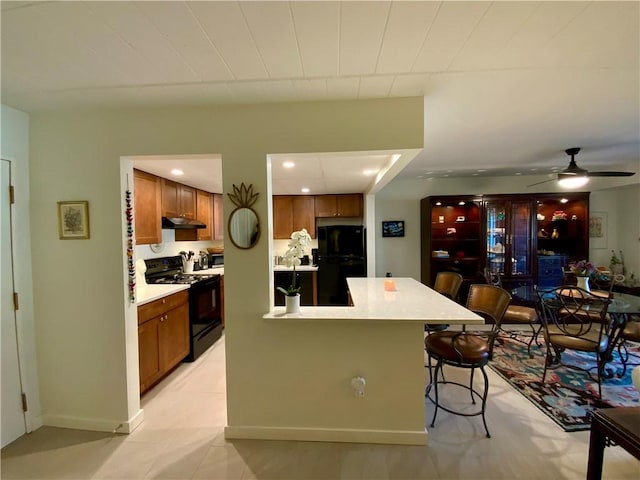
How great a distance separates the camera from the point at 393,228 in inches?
186

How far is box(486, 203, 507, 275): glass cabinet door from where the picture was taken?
13.7 ft

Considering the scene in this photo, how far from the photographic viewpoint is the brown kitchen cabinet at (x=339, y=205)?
4.52m

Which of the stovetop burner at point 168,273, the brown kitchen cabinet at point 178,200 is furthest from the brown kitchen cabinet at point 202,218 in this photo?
the stovetop burner at point 168,273

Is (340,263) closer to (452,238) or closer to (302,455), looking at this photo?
(452,238)

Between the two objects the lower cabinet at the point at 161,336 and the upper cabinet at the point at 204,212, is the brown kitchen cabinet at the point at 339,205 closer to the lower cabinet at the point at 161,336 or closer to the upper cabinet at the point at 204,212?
the upper cabinet at the point at 204,212

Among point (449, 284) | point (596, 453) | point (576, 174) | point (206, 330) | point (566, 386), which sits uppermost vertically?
point (576, 174)

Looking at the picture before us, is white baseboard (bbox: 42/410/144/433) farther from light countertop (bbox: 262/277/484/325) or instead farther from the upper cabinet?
the upper cabinet

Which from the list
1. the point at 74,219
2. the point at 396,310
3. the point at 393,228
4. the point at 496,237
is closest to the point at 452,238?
the point at 496,237

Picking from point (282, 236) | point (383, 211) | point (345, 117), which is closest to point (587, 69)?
point (345, 117)

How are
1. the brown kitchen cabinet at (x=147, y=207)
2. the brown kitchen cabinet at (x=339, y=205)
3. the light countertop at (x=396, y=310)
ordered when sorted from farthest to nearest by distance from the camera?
the brown kitchen cabinet at (x=339, y=205), the brown kitchen cabinet at (x=147, y=207), the light countertop at (x=396, y=310)

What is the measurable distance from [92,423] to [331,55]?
2.95 meters

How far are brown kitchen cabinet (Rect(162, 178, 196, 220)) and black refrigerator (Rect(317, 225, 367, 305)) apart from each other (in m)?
2.09

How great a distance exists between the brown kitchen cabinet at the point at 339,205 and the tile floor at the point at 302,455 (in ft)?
10.3

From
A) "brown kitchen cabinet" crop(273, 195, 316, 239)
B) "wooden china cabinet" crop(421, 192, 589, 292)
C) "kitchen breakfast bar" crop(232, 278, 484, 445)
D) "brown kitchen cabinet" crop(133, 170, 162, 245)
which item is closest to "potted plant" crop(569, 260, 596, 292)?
"wooden china cabinet" crop(421, 192, 589, 292)
